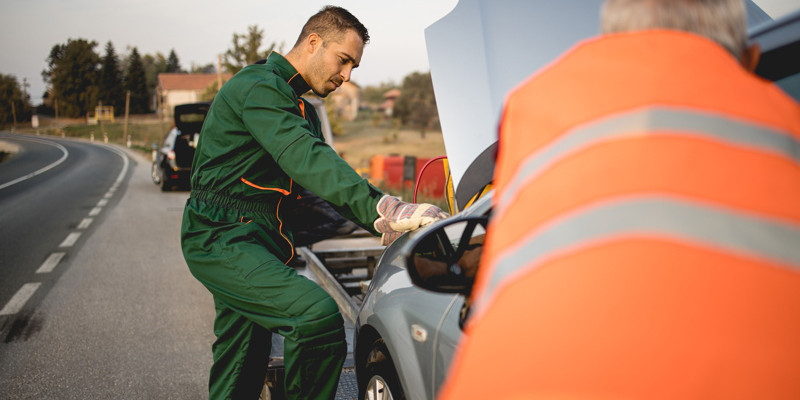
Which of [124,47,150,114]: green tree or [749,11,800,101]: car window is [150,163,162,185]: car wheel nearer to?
[749,11,800,101]: car window

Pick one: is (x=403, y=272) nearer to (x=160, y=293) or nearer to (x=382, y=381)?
(x=382, y=381)

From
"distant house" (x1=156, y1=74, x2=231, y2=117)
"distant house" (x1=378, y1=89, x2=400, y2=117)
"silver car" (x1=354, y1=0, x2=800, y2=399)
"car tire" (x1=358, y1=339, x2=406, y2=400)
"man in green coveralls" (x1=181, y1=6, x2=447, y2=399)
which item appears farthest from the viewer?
"distant house" (x1=378, y1=89, x2=400, y2=117)

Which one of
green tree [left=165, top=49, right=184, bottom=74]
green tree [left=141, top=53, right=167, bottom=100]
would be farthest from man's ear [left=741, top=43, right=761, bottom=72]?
green tree [left=165, top=49, right=184, bottom=74]

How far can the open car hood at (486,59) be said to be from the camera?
8.76 feet

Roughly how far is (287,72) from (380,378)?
1382mm

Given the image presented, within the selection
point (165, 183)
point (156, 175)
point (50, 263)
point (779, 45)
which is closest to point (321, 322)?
point (779, 45)

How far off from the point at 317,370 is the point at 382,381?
27 cm

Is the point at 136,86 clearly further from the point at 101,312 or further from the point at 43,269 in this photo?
the point at 101,312

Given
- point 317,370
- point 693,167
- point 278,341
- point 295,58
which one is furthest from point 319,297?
point 278,341

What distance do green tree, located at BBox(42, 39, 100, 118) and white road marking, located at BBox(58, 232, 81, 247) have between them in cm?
10666

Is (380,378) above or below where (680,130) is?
below

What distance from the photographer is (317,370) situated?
9.01ft

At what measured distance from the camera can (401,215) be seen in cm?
224

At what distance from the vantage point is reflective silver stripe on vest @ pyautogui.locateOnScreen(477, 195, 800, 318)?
3.31 feet
